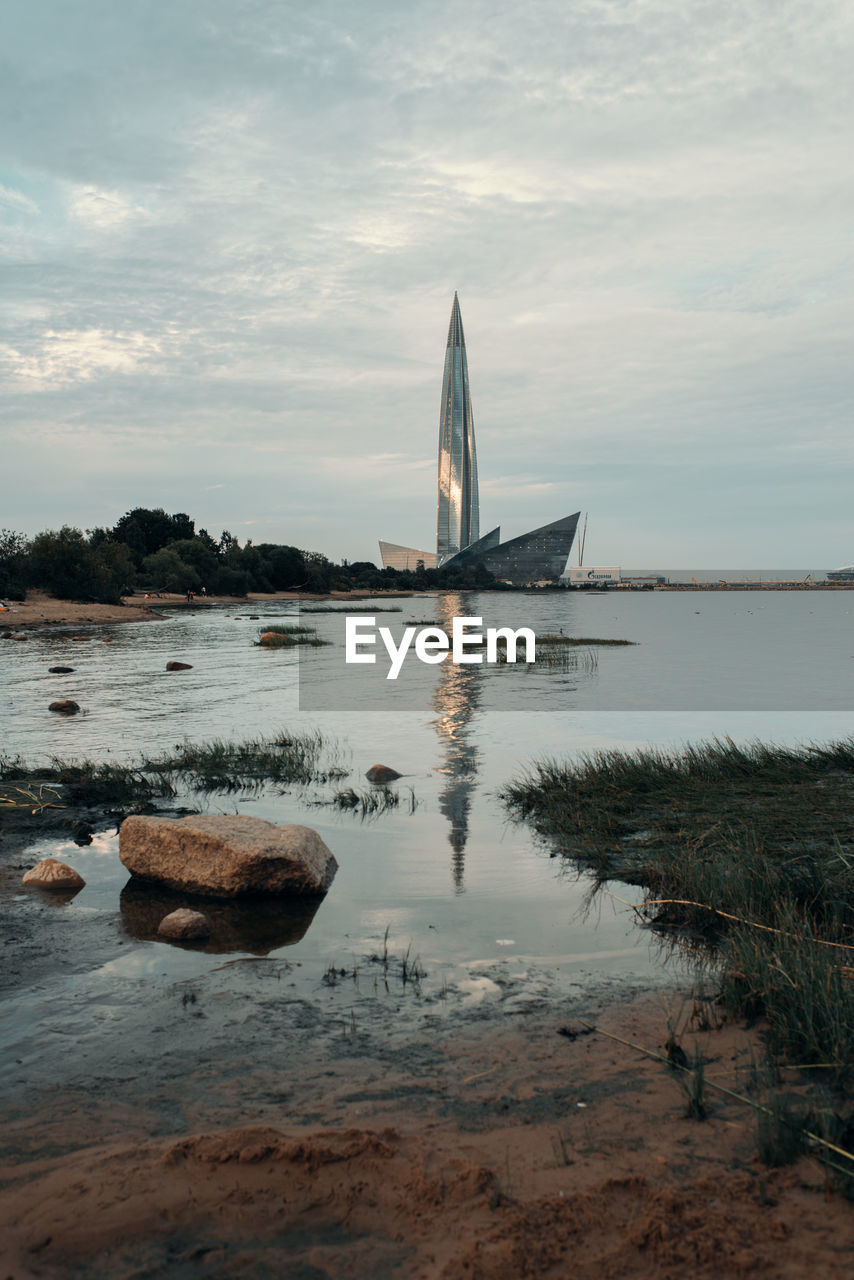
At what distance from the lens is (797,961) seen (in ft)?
18.4

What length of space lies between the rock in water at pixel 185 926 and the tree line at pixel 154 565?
76097 millimetres

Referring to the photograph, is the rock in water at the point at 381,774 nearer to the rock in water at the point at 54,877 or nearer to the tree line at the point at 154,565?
the rock in water at the point at 54,877

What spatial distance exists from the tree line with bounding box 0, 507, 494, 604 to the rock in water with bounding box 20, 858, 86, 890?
243 feet

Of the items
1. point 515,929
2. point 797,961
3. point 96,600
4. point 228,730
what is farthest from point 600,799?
point 96,600

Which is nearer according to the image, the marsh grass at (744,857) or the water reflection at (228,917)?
the marsh grass at (744,857)

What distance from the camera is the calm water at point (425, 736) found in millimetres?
7641

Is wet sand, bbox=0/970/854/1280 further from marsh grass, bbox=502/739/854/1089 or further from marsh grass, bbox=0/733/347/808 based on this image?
marsh grass, bbox=0/733/347/808

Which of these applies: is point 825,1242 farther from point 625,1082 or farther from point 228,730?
point 228,730

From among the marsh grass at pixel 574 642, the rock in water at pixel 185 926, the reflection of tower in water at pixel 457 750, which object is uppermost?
the marsh grass at pixel 574 642

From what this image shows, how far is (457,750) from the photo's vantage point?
18.4m

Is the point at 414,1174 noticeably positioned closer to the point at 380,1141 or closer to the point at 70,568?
the point at 380,1141

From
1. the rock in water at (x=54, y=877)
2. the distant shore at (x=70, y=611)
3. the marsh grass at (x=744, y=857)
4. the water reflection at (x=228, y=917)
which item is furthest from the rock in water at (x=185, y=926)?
the distant shore at (x=70, y=611)

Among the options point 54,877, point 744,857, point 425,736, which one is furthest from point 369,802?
point 425,736

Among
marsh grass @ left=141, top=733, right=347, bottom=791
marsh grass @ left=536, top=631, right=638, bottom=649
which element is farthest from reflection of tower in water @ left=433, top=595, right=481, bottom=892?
marsh grass @ left=536, top=631, right=638, bottom=649
